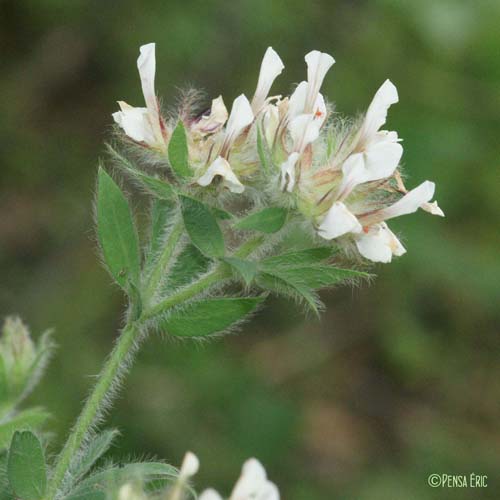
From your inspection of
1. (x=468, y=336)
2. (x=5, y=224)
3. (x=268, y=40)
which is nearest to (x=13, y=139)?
(x=5, y=224)

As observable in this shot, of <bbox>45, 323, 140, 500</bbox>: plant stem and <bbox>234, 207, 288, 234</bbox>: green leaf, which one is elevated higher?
<bbox>234, 207, 288, 234</bbox>: green leaf

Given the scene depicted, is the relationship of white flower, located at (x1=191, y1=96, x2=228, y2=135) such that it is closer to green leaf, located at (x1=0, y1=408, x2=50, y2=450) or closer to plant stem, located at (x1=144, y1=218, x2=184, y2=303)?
plant stem, located at (x1=144, y1=218, x2=184, y2=303)

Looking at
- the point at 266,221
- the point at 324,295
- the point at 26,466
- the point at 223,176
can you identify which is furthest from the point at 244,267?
the point at 324,295

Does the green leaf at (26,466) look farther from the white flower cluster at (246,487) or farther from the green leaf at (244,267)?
the green leaf at (244,267)

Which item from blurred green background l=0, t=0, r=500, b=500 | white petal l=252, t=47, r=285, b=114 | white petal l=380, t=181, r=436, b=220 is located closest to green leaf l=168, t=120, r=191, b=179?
white petal l=252, t=47, r=285, b=114

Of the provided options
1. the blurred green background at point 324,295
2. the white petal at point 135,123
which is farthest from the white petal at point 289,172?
the blurred green background at point 324,295

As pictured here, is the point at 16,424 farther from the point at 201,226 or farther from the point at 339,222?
the point at 339,222
